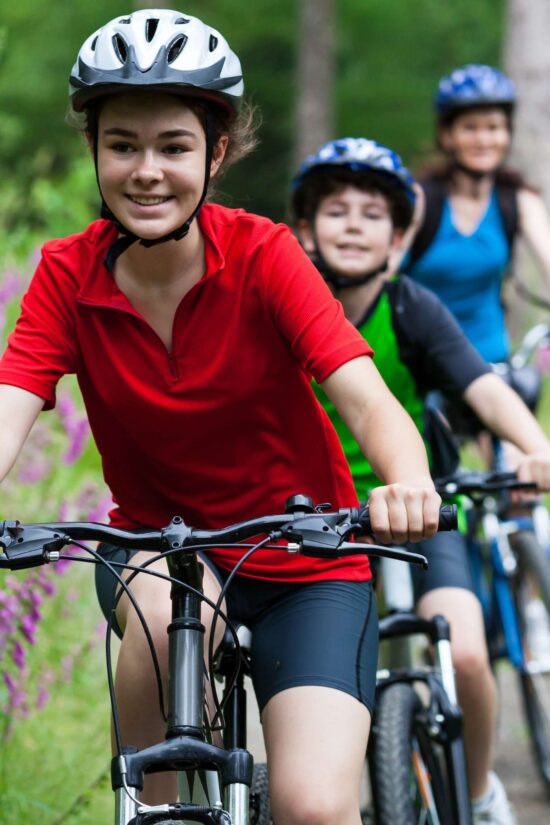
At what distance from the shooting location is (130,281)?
338 centimetres

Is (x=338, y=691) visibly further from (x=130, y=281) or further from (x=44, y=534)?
(x=130, y=281)

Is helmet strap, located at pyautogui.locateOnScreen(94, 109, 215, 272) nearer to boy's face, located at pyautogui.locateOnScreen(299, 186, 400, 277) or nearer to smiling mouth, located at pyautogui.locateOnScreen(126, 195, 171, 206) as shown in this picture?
smiling mouth, located at pyautogui.locateOnScreen(126, 195, 171, 206)

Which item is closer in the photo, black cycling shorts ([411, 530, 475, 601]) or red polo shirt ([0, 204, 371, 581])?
red polo shirt ([0, 204, 371, 581])

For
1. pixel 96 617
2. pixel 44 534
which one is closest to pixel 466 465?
pixel 96 617

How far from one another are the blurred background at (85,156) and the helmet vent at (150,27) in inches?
28.2

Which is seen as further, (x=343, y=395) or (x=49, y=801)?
(x=49, y=801)

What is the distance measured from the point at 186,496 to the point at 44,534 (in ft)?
2.42

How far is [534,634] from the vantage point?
5.88m

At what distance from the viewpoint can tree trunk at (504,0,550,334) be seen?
523 inches

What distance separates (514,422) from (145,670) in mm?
1629

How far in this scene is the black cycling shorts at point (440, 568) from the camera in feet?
15.1

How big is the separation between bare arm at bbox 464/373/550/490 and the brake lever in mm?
1720

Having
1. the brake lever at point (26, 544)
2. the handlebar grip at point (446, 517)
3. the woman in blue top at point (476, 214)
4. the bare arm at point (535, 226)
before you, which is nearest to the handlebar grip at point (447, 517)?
the handlebar grip at point (446, 517)

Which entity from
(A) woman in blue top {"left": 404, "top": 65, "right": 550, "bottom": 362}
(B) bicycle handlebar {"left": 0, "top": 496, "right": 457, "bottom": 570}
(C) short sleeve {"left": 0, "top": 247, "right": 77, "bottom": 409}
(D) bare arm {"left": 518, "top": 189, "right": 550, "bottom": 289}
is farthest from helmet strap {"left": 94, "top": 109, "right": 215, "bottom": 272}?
(D) bare arm {"left": 518, "top": 189, "right": 550, "bottom": 289}
